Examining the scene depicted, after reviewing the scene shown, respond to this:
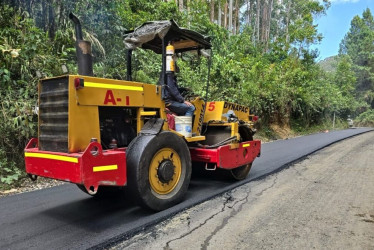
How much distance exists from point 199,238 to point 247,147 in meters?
2.71

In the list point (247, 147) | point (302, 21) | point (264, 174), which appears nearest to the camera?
point (247, 147)

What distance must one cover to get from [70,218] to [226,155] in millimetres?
2424

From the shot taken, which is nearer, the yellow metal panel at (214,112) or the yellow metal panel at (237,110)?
the yellow metal panel at (214,112)

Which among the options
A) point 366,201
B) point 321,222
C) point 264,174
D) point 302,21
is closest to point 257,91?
point 264,174

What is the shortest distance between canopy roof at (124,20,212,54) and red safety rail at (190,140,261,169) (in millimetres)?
1726

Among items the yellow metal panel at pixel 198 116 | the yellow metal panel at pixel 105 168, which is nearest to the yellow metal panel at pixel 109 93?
the yellow metal panel at pixel 105 168

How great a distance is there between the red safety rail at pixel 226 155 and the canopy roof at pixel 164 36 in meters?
1.73

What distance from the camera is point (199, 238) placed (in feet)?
10.5

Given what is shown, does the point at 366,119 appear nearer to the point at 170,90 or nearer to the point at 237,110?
the point at 237,110

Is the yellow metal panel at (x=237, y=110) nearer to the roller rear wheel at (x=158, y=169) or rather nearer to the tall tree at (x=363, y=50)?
the roller rear wheel at (x=158, y=169)

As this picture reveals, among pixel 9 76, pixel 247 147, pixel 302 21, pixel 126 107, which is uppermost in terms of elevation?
pixel 302 21

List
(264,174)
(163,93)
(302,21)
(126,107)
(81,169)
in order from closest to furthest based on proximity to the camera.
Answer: (81,169) < (126,107) < (163,93) < (264,174) < (302,21)

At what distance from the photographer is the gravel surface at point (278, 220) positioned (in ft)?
10.2

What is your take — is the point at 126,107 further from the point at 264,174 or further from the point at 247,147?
the point at 264,174
